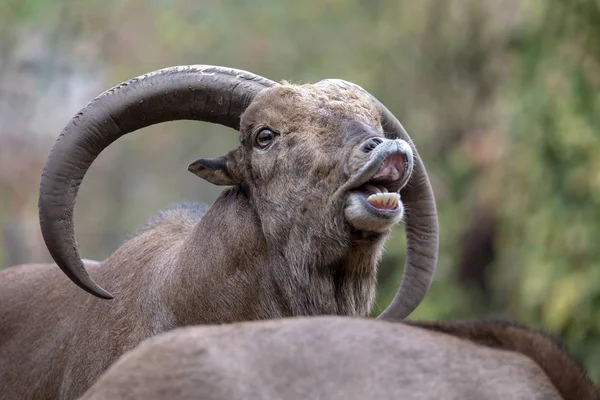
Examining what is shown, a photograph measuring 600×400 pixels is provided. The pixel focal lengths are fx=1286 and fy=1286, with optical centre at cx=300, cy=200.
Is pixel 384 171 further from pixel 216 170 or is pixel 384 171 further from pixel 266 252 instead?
pixel 216 170

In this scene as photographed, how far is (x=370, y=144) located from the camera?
623 cm

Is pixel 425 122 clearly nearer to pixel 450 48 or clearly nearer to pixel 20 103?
pixel 450 48

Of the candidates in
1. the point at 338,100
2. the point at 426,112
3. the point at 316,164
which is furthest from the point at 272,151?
the point at 426,112

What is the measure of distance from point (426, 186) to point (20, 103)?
59.6ft

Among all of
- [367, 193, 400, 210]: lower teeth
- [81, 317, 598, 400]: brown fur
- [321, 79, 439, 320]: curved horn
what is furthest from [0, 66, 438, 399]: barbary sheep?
[81, 317, 598, 400]: brown fur

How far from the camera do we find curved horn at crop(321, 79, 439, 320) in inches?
288

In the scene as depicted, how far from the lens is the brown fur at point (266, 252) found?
6.41 metres

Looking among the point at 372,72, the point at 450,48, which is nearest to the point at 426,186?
the point at 450,48

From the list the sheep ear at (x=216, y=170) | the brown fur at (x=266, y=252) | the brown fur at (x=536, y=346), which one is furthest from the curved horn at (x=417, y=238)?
the brown fur at (x=536, y=346)

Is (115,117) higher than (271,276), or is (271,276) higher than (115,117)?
(115,117)

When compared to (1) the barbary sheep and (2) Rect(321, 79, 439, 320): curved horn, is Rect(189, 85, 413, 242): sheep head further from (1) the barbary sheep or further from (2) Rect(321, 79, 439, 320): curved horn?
(2) Rect(321, 79, 439, 320): curved horn

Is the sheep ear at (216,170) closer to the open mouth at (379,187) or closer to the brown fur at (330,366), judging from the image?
the open mouth at (379,187)

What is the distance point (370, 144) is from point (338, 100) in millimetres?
563

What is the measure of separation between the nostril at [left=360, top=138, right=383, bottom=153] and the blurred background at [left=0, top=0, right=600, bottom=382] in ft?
11.8
